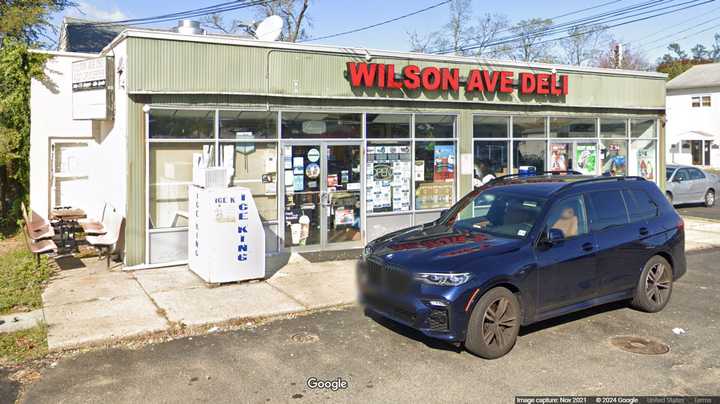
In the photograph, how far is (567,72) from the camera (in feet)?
49.6

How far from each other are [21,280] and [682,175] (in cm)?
1984

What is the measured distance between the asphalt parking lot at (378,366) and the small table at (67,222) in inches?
237

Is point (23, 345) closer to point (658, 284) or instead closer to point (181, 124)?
point (181, 124)

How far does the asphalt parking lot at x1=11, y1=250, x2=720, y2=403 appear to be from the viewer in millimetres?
5449

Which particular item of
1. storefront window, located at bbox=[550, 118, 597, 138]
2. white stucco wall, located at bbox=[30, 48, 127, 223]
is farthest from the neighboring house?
white stucco wall, located at bbox=[30, 48, 127, 223]

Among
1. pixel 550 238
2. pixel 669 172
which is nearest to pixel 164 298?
pixel 550 238

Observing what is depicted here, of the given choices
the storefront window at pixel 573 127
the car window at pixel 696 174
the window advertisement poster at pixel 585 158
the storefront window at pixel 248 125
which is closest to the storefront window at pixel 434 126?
the storefront window at pixel 573 127

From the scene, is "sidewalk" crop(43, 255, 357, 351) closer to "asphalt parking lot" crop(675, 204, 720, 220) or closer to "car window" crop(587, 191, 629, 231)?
"car window" crop(587, 191, 629, 231)

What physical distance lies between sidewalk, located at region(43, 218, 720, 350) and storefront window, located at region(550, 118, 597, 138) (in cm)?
714

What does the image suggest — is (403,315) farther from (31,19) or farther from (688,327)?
(31,19)

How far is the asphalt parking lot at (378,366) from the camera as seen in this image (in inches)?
215

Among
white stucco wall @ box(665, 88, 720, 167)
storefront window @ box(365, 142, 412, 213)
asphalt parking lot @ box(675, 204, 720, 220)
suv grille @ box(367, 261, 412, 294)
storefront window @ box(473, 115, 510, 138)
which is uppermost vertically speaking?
white stucco wall @ box(665, 88, 720, 167)

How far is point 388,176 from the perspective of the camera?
12.8 metres

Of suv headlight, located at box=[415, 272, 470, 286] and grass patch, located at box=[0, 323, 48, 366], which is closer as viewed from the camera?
suv headlight, located at box=[415, 272, 470, 286]
